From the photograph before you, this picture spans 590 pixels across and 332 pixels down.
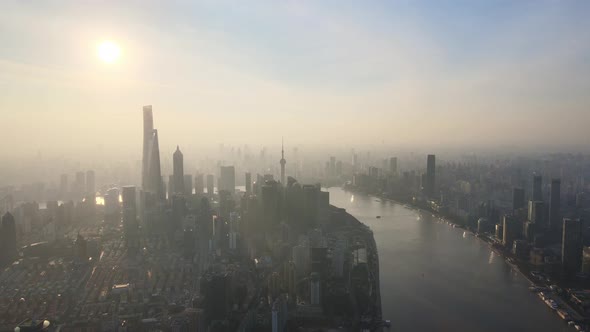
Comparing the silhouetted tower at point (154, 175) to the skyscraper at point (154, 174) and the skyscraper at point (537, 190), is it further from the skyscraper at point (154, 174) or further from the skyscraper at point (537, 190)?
the skyscraper at point (537, 190)

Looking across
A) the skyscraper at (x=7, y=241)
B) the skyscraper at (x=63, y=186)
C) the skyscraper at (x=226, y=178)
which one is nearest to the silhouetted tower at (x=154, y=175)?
the skyscraper at (x=63, y=186)

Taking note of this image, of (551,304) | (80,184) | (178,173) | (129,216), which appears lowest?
(551,304)

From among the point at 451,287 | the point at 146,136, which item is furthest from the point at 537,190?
the point at 146,136

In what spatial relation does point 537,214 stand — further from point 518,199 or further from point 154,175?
point 154,175

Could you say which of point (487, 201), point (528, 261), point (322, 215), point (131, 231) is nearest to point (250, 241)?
point (131, 231)

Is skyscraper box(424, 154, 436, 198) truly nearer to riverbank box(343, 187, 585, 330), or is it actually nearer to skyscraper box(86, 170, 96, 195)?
riverbank box(343, 187, 585, 330)

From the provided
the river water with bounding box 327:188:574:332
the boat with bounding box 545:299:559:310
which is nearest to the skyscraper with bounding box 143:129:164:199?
the river water with bounding box 327:188:574:332
